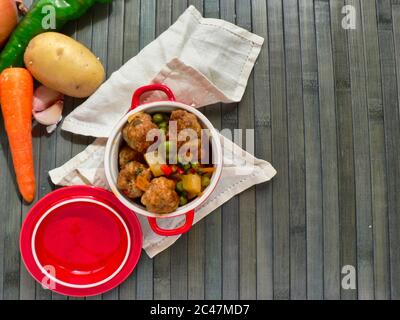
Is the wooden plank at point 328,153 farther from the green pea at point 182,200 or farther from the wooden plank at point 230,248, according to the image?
the green pea at point 182,200

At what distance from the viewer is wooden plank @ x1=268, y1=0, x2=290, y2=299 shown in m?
1.01

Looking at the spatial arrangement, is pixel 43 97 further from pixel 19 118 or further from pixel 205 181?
pixel 205 181

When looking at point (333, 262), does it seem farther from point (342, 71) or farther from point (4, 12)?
point (4, 12)

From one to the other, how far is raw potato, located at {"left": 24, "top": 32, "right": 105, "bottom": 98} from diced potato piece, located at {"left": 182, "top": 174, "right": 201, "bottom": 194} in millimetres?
304

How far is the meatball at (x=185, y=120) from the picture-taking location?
842 millimetres

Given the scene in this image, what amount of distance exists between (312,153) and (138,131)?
417 mm

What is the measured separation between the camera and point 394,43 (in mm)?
1039

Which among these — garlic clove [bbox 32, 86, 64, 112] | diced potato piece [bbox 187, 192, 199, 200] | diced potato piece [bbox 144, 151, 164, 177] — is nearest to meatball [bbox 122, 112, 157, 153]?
diced potato piece [bbox 144, 151, 164, 177]

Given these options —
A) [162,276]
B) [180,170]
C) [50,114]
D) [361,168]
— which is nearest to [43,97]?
[50,114]

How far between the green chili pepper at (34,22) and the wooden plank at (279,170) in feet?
1.40

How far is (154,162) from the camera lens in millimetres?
831

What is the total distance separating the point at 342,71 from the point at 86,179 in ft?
2.04

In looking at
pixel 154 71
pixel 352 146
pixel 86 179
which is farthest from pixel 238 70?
pixel 86 179

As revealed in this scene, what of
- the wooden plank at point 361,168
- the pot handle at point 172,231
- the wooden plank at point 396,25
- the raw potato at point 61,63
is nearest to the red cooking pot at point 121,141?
the pot handle at point 172,231
